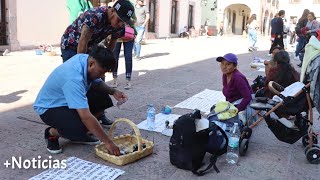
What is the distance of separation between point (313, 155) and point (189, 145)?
1226mm

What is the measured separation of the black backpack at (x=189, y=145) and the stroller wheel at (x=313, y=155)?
0.92 meters

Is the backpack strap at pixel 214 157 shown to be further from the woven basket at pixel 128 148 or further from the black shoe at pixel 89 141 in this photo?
the black shoe at pixel 89 141

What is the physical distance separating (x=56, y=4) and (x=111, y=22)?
1089 centimetres

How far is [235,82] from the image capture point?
13.8ft

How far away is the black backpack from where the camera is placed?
10.5ft

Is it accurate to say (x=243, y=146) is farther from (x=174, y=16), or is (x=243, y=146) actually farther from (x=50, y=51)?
(x=174, y=16)

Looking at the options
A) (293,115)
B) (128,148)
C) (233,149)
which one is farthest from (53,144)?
(293,115)

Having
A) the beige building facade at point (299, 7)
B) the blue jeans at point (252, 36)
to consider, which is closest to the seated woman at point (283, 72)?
the blue jeans at point (252, 36)

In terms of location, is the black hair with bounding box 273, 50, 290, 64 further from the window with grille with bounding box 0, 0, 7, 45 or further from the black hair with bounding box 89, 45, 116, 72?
the window with grille with bounding box 0, 0, 7, 45

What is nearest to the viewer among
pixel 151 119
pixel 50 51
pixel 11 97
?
pixel 151 119

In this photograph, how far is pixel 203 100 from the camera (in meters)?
6.02

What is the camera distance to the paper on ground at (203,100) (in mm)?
5536

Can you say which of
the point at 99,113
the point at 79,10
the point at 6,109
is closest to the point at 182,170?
the point at 99,113

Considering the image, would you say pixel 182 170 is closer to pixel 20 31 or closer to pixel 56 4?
pixel 20 31
